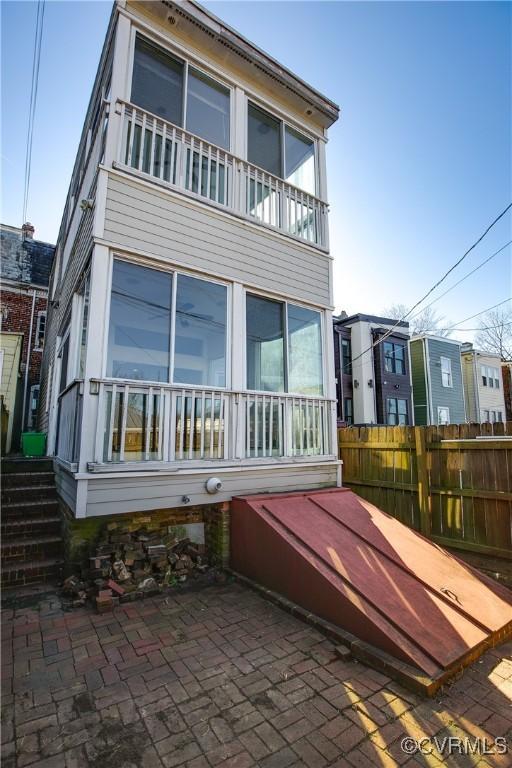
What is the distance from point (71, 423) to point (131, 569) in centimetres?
187

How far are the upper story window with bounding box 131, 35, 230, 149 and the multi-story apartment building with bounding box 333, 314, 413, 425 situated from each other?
1522cm

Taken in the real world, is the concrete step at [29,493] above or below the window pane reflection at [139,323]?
below

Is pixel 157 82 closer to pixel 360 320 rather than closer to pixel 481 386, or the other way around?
pixel 360 320

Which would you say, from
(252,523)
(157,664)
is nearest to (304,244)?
(252,523)

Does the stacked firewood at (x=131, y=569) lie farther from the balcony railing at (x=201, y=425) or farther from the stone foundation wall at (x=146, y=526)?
the balcony railing at (x=201, y=425)

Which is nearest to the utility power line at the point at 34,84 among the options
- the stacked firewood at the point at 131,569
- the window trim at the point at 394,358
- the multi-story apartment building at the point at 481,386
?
the stacked firewood at the point at 131,569

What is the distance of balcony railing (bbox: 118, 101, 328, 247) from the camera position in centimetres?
438

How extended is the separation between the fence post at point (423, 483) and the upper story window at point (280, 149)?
4.39 m

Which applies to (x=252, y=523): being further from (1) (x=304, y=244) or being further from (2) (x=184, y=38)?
(2) (x=184, y=38)

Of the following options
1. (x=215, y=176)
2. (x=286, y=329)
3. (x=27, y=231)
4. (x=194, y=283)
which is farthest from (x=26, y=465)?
(x=27, y=231)

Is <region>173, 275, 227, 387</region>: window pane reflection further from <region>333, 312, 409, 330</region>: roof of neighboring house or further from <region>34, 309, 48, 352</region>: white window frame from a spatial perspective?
<region>333, 312, 409, 330</region>: roof of neighboring house

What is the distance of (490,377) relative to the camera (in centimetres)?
2405

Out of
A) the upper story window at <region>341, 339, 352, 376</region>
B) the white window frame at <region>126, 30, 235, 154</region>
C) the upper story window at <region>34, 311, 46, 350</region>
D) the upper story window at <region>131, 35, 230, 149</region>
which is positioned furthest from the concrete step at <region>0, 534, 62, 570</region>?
the upper story window at <region>341, 339, 352, 376</region>

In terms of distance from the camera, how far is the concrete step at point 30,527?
4145 mm
